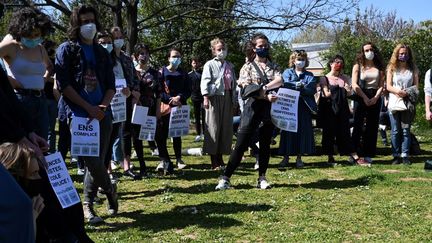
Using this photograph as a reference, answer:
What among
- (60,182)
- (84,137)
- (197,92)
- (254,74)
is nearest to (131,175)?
(254,74)

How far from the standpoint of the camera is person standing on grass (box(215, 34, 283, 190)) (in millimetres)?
6715

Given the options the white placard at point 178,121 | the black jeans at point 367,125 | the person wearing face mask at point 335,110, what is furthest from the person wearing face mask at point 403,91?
the white placard at point 178,121

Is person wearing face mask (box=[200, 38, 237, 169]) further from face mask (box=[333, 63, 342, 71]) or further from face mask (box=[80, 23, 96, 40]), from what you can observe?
face mask (box=[80, 23, 96, 40])

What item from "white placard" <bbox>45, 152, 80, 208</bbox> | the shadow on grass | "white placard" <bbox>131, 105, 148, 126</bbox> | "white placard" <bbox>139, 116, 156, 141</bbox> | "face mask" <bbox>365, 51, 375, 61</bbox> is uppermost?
"face mask" <bbox>365, 51, 375, 61</bbox>

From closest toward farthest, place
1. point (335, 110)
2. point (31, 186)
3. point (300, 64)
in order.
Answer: point (31, 186) → point (300, 64) → point (335, 110)

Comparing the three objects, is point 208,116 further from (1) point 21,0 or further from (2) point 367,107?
(1) point 21,0

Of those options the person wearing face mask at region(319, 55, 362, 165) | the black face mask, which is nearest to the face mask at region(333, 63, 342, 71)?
the person wearing face mask at region(319, 55, 362, 165)

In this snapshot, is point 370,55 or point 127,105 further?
point 370,55

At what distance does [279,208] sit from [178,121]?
9.66ft

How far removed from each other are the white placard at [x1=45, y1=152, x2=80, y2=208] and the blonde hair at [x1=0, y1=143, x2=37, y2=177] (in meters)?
1.16

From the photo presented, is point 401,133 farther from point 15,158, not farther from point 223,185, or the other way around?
point 15,158

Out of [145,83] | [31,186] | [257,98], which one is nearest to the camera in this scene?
[31,186]

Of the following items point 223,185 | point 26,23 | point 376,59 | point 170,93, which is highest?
point 376,59

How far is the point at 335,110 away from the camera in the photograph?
375 inches
